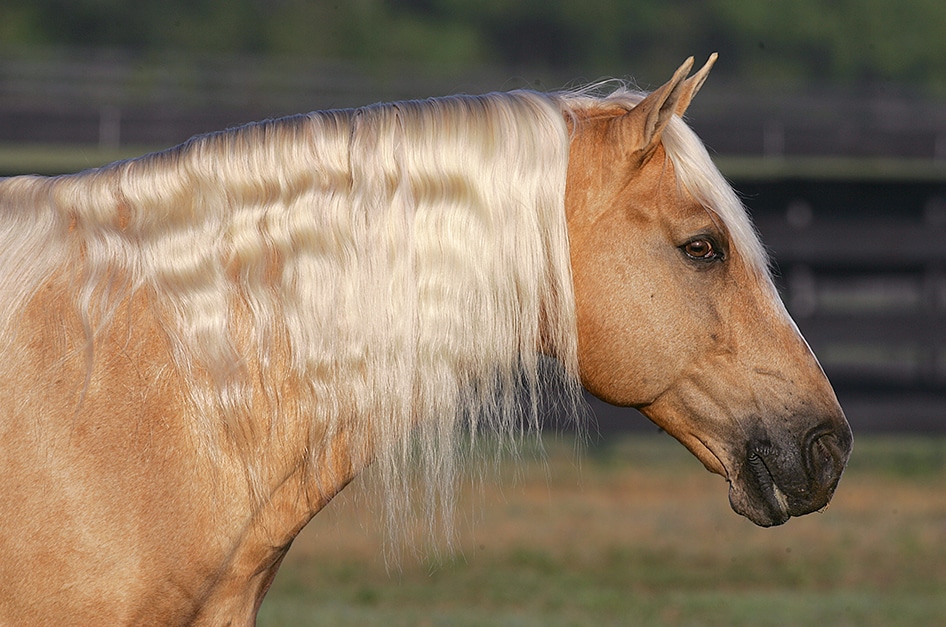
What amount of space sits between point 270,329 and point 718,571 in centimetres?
543

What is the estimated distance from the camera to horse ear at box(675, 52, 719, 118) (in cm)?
253

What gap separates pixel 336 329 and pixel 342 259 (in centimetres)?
16

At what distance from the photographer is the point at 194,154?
2465 millimetres

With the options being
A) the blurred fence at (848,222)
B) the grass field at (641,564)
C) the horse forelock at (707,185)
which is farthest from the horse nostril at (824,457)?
the blurred fence at (848,222)

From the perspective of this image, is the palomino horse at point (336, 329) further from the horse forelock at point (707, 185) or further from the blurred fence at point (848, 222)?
the blurred fence at point (848, 222)

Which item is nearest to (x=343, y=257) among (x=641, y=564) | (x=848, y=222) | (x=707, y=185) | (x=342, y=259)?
(x=342, y=259)

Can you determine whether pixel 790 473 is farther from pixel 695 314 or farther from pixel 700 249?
pixel 700 249

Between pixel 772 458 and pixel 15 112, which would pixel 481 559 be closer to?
pixel 772 458

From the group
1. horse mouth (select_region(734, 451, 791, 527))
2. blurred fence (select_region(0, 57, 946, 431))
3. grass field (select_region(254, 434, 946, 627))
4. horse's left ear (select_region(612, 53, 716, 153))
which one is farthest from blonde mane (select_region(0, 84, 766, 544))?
blurred fence (select_region(0, 57, 946, 431))

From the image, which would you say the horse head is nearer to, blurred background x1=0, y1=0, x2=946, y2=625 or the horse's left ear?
the horse's left ear

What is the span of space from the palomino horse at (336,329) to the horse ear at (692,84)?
19 mm

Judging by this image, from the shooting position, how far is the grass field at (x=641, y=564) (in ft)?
19.9

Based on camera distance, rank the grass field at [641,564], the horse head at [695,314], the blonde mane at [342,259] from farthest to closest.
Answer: the grass field at [641,564], the horse head at [695,314], the blonde mane at [342,259]

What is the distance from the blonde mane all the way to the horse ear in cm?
36
